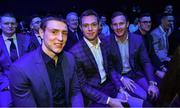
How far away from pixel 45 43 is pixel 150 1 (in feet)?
21.6

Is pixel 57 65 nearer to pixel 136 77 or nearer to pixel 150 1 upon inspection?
pixel 136 77

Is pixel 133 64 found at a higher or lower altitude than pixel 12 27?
lower

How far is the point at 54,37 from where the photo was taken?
7.23 ft

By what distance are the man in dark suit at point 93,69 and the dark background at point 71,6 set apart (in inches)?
171

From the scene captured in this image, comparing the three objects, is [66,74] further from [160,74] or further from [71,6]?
[71,6]

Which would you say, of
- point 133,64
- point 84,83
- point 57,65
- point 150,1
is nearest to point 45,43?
point 57,65

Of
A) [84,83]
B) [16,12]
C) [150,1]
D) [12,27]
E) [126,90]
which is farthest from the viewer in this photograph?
[150,1]

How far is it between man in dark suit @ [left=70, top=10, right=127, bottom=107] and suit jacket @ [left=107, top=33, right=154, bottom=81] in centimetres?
19

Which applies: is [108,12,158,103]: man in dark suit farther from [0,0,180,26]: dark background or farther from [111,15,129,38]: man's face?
[0,0,180,26]: dark background

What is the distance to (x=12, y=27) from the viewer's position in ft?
11.3

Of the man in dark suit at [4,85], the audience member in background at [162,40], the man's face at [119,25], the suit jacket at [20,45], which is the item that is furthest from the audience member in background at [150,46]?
the man in dark suit at [4,85]

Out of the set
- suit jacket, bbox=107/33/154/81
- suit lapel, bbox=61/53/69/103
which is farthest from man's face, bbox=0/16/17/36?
suit lapel, bbox=61/53/69/103

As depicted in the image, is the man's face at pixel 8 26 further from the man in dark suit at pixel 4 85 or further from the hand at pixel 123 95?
the hand at pixel 123 95

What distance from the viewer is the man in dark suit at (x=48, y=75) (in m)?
2.06
